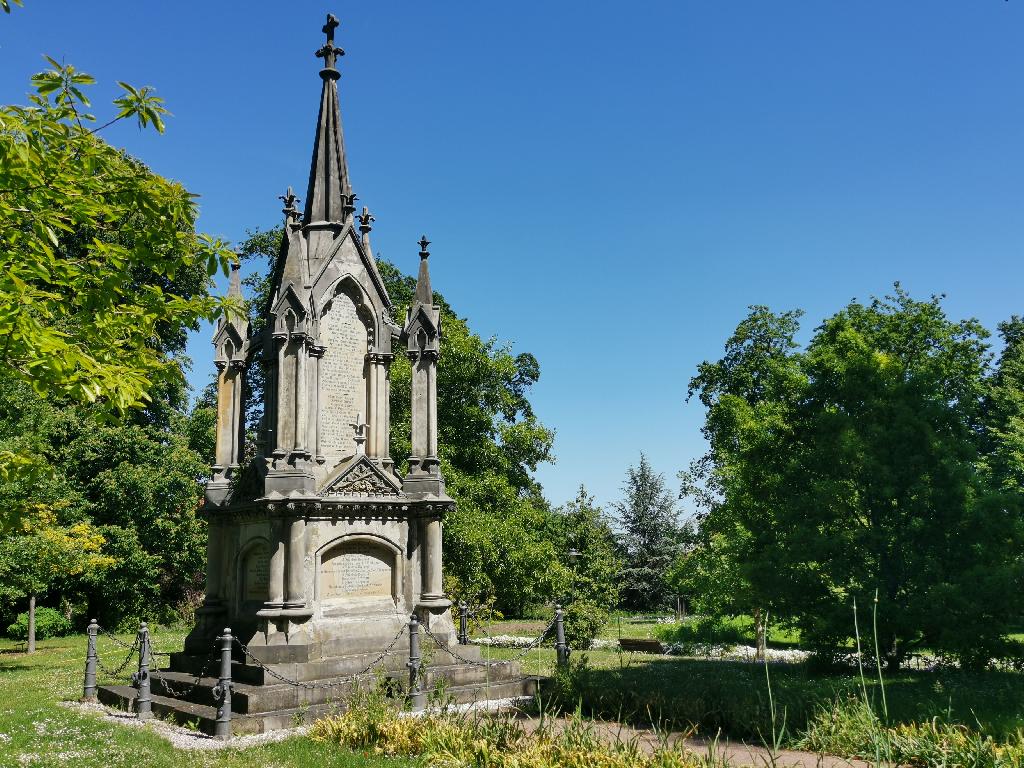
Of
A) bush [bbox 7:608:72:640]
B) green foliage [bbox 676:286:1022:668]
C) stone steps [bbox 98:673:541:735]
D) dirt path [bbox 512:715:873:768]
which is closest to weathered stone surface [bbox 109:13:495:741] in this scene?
stone steps [bbox 98:673:541:735]

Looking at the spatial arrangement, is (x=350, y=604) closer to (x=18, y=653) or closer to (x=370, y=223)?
(x=370, y=223)

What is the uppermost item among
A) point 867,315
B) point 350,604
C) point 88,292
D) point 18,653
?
point 867,315

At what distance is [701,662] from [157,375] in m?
16.6

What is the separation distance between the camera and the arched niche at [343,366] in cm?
1435

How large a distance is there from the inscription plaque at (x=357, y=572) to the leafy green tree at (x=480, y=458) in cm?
936

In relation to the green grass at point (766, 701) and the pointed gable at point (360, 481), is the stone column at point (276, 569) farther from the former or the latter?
the green grass at point (766, 701)

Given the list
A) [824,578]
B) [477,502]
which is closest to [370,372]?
[824,578]

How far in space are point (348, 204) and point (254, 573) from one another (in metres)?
7.51

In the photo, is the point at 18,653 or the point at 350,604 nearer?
the point at 350,604

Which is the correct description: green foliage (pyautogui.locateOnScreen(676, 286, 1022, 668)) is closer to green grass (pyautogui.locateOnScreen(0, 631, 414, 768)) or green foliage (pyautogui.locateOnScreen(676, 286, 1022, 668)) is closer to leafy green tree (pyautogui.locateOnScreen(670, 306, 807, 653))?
leafy green tree (pyautogui.locateOnScreen(670, 306, 807, 653))

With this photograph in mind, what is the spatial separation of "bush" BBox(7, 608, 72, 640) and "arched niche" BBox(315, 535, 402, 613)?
22.4 meters

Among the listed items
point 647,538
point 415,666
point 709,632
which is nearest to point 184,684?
point 415,666

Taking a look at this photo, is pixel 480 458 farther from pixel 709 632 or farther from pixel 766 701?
pixel 766 701

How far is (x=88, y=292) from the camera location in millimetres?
A: 7312
